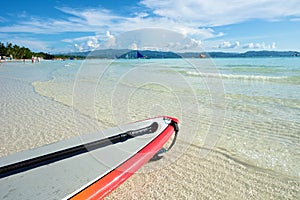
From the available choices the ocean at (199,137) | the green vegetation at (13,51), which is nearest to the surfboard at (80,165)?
the ocean at (199,137)

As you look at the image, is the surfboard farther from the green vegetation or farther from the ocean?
the green vegetation

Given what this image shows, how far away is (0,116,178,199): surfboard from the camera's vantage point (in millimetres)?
1861

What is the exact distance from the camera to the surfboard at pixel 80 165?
186cm

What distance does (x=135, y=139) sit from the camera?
2.93m

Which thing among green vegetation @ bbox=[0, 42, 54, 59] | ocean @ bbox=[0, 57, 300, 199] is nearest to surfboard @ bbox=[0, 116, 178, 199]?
ocean @ bbox=[0, 57, 300, 199]

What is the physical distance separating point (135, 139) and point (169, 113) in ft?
9.80

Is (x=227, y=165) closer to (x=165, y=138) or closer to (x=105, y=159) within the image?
(x=165, y=138)

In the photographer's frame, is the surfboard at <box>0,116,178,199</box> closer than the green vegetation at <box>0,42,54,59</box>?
Yes

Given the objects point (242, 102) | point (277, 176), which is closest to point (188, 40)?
point (277, 176)

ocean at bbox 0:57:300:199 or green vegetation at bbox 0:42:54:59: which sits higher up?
green vegetation at bbox 0:42:54:59

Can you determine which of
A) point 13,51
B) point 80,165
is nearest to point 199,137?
point 80,165

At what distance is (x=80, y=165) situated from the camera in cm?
228

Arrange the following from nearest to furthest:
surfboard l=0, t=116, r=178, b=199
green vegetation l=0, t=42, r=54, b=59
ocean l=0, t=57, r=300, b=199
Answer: surfboard l=0, t=116, r=178, b=199
ocean l=0, t=57, r=300, b=199
green vegetation l=0, t=42, r=54, b=59

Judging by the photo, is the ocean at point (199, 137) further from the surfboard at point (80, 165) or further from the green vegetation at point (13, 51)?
the green vegetation at point (13, 51)
